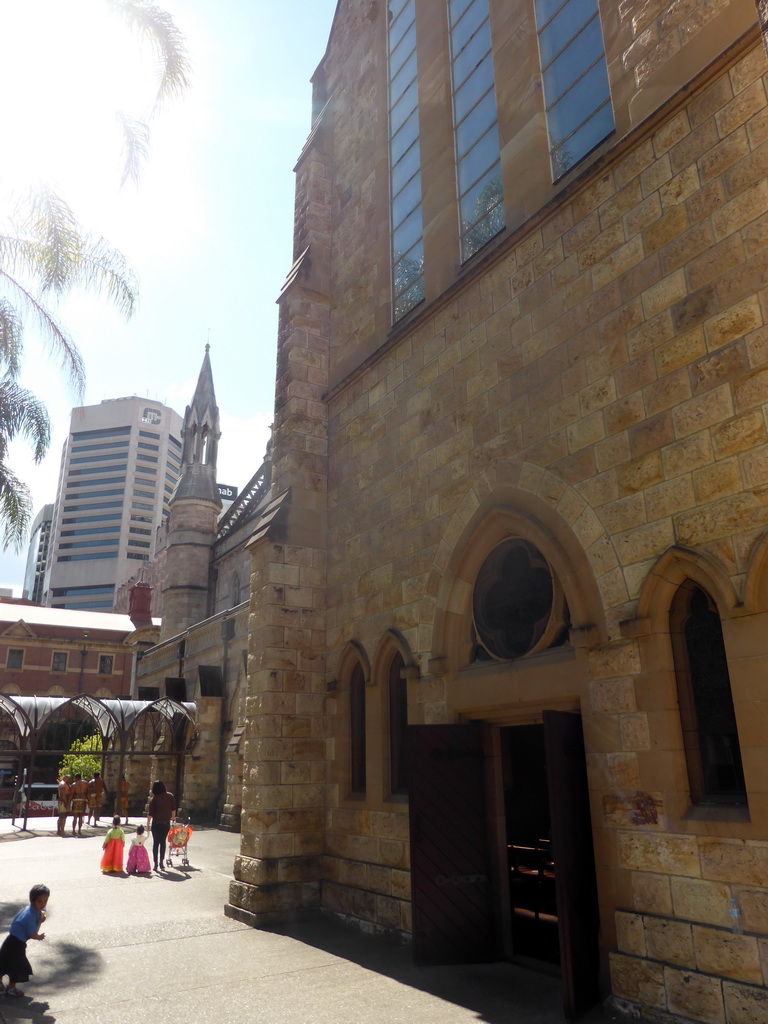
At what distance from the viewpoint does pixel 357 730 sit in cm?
971

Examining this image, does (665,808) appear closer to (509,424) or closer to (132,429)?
(509,424)

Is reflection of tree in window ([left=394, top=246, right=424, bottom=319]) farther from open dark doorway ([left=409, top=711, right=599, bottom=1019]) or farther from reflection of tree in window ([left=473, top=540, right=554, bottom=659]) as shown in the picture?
open dark doorway ([left=409, top=711, right=599, bottom=1019])

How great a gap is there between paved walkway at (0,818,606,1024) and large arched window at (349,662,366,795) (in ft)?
5.44

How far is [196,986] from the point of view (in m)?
6.50

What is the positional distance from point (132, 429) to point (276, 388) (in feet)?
451

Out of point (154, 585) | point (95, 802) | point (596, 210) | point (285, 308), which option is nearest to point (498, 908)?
point (596, 210)

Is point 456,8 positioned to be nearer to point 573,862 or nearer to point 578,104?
point 578,104

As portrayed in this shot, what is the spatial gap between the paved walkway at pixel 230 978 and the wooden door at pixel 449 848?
10.2 inches

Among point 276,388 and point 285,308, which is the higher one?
point 285,308

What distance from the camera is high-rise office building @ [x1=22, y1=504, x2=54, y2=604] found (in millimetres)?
146625

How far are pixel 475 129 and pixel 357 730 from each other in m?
7.84

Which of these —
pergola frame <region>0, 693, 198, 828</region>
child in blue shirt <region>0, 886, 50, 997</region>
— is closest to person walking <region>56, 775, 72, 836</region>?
pergola frame <region>0, 693, 198, 828</region>

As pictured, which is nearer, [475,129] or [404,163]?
[475,129]

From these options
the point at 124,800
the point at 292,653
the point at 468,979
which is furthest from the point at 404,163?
the point at 124,800
